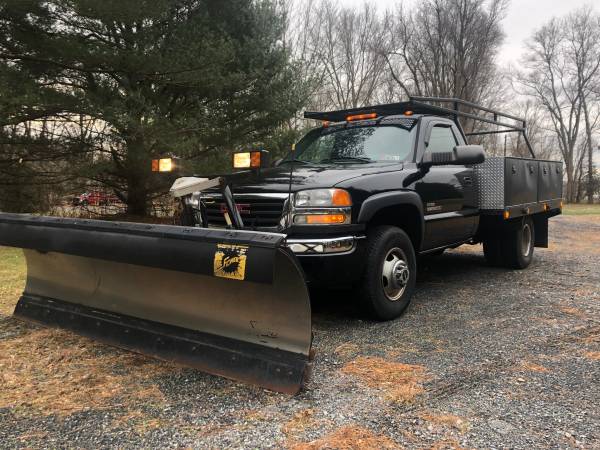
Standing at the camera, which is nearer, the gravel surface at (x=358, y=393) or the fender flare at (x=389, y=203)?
the gravel surface at (x=358, y=393)

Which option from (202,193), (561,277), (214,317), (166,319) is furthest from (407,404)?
(561,277)

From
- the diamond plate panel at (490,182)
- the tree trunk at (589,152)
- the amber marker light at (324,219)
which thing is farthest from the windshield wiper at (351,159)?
the tree trunk at (589,152)

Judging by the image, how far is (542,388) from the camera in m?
2.95

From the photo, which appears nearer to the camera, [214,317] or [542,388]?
[542,388]

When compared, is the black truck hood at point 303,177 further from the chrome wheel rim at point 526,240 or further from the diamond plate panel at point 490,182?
the chrome wheel rim at point 526,240

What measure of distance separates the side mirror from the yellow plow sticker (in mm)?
2654

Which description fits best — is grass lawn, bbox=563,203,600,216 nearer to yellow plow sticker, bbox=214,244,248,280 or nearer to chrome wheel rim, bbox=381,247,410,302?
chrome wheel rim, bbox=381,247,410,302

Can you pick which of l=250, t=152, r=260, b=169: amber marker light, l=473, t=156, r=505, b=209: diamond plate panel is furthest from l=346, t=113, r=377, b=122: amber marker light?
l=250, t=152, r=260, b=169: amber marker light

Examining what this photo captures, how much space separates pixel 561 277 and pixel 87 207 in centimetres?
1113

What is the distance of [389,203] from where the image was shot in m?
4.16

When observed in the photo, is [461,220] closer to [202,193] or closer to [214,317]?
[202,193]

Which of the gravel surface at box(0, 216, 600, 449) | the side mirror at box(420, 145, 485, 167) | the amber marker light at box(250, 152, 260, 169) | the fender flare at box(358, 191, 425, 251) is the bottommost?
the gravel surface at box(0, 216, 600, 449)

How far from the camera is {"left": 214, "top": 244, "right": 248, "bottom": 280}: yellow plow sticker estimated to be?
8.70ft

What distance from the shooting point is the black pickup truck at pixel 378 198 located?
3750 mm
